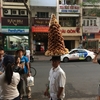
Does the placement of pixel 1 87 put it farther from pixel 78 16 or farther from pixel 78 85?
pixel 78 16

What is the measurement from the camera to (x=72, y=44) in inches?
898

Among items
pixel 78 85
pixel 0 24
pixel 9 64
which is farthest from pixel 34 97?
pixel 0 24

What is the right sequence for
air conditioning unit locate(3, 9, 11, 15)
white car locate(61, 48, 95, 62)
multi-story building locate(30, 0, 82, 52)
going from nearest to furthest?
white car locate(61, 48, 95, 62), multi-story building locate(30, 0, 82, 52), air conditioning unit locate(3, 9, 11, 15)

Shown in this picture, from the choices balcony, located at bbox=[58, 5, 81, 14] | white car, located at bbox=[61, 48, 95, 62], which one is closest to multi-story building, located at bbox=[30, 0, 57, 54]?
balcony, located at bbox=[58, 5, 81, 14]

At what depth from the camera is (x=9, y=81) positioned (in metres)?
2.34

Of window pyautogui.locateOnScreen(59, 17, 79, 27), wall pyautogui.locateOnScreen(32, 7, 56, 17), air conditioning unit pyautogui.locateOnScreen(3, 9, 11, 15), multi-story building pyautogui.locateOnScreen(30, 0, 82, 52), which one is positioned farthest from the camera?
window pyautogui.locateOnScreen(59, 17, 79, 27)

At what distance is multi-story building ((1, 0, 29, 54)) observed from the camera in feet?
63.9

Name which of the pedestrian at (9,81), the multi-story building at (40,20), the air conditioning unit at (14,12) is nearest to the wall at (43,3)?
the multi-story building at (40,20)

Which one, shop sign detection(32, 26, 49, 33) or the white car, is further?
shop sign detection(32, 26, 49, 33)

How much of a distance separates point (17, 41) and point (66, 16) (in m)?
7.29

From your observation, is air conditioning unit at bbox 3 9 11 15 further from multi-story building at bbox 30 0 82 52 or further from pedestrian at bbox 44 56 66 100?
pedestrian at bbox 44 56 66 100

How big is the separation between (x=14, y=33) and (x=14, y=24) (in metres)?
1.10

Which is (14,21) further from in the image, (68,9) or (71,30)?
(71,30)

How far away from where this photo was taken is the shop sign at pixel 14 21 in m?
19.4
